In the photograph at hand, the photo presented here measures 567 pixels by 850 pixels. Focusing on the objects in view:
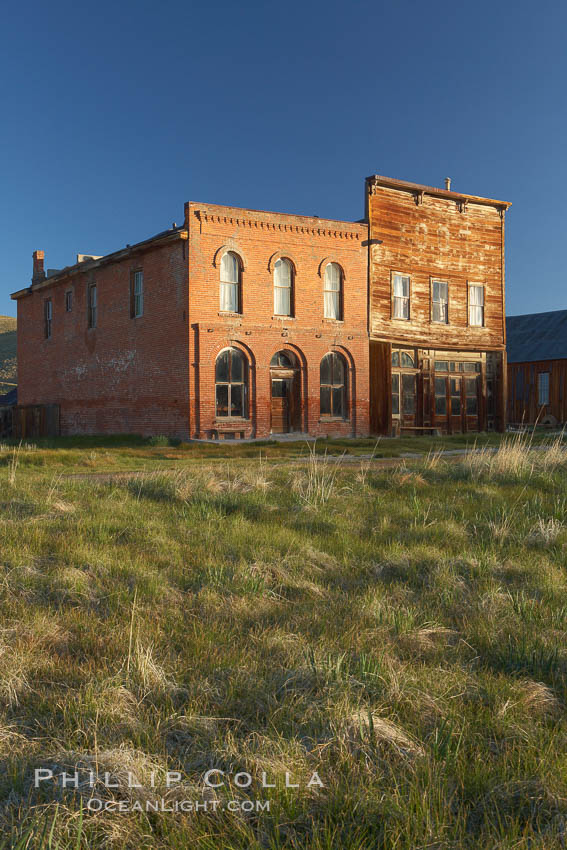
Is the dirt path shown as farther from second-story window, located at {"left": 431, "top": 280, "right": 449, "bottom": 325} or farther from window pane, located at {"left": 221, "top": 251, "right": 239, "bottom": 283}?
second-story window, located at {"left": 431, "top": 280, "right": 449, "bottom": 325}

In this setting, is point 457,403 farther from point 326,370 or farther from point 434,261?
point 326,370

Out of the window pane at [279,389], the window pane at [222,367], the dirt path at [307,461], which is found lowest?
the dirt path at [307,461]

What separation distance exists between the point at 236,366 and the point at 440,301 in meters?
9.42

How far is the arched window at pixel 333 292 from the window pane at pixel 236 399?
4323mm

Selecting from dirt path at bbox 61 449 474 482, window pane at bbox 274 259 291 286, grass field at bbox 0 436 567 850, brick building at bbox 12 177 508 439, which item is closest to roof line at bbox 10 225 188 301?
brick building at bbox 12 177 508 439

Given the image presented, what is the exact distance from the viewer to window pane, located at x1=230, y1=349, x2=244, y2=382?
870 inches

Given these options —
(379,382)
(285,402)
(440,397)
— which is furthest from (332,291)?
(440,397)

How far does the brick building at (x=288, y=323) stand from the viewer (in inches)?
851

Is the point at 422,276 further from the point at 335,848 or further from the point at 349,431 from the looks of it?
the point at 335,848

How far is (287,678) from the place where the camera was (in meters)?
3.21

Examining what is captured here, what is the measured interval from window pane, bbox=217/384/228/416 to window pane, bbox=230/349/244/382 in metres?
0.43

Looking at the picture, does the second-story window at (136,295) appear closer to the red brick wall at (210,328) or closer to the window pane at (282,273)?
the red brick wall at (210,328)

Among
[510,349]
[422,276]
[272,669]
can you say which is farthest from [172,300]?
[510,349]

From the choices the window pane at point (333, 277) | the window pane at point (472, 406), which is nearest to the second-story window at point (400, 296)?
the window pane at point (333, 277)
